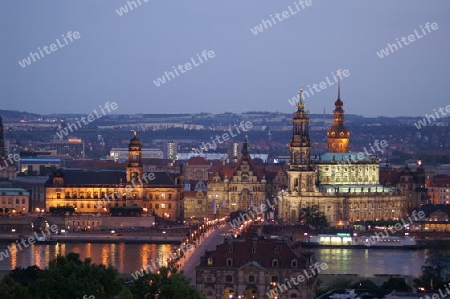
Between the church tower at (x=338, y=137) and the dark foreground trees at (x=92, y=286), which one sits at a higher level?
the church tower at (x=338, y=137)

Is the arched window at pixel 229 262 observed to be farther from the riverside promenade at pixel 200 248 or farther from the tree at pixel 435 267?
the tree at pixel 435 267

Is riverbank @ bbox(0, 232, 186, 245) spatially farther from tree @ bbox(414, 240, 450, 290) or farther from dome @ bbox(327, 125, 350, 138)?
dome @ bbox(327, 125, 350, 138)

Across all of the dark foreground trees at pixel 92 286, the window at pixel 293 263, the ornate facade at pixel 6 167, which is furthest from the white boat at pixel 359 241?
the dark foreground trees at pixel 92 286

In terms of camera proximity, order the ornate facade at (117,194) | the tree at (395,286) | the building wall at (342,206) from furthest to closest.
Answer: the ornate facade at (117,194)
the building wall at (342,206)
the tree at (395,286)

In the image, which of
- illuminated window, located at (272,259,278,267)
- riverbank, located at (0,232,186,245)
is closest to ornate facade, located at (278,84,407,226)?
riverbank, located at (0,232,186,245)

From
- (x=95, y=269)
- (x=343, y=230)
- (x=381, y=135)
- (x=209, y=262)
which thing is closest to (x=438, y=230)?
(x=343, y=230)

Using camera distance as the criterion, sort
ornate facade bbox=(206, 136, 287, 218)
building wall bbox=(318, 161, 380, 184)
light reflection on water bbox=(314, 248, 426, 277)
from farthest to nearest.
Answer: ornate facade bbox=(206, 136, 287, 218) < building wall bbox=(318, 161, 380, 184) < light reflection on water bbox=(314, 248, 426, 277)

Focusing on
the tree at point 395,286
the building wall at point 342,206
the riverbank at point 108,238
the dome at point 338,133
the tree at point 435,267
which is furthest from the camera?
the dome at point 338,133
